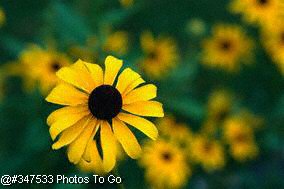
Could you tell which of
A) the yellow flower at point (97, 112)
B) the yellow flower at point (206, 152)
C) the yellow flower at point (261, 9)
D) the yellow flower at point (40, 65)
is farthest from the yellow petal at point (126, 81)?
the yellow flower at point (261, 9)

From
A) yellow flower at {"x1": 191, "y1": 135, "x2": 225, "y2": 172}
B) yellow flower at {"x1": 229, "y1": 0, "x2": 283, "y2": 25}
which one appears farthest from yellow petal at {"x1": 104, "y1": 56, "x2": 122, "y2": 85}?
yellow flower at {"x1": 229, "y1": 0, "x2": 283, "y2": 25}

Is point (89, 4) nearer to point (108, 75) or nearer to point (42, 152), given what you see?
point (42, 152)

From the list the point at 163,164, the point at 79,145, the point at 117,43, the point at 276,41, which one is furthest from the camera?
the point at 276,41

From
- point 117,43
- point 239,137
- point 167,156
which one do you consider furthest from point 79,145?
point 239,137

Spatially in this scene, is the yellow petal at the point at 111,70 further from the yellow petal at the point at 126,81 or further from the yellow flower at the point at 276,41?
the yellow flower at the point at 276,41

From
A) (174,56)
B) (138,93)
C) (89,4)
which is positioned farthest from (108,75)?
(174,56)

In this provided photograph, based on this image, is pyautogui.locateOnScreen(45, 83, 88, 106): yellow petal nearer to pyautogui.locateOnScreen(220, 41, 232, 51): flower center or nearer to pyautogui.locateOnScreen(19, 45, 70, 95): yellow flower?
pyautogui.locateOnScreen(19, 45, 70, 95): yellow flower

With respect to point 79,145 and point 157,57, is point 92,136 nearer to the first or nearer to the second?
point 79,145
